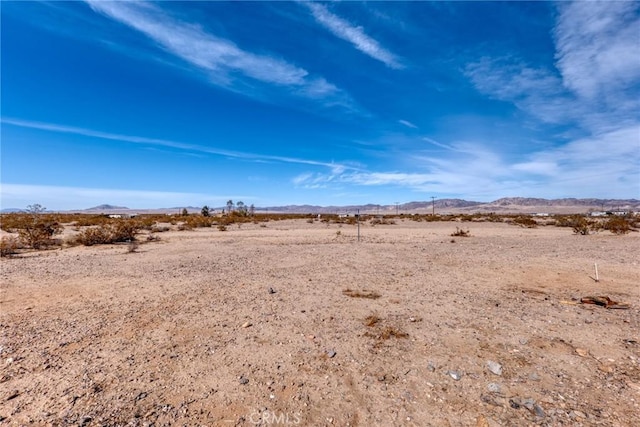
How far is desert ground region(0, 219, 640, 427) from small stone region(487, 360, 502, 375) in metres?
0.02

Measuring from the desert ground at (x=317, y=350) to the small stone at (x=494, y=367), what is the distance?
2 centimetres

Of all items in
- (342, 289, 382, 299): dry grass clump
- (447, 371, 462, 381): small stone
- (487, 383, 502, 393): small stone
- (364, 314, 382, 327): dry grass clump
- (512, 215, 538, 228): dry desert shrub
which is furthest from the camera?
(512, 215, 538, 228): dry desert shrub

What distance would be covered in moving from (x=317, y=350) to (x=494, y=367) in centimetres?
254

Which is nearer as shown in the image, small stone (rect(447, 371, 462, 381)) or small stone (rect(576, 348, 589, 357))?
small stone (rect(447, 371, 462, 381))

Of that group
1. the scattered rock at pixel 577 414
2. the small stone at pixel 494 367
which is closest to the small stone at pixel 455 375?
the small stone at pixel 494 367

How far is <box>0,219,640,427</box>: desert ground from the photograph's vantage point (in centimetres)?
357

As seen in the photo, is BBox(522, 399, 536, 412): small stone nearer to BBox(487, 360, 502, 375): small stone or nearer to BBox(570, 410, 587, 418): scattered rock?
BBox(570, 410, 587, 418): scattered rock

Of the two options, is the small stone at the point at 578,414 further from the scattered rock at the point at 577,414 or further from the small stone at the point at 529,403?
the small stone at the point at 529,403

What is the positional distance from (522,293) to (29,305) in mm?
11580

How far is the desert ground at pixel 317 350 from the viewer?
3570 millimetres

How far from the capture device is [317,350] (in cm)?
500

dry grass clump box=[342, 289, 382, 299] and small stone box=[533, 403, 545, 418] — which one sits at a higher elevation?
dry grass clump box=[342, 289, 382, 299]

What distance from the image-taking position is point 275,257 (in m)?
13.6

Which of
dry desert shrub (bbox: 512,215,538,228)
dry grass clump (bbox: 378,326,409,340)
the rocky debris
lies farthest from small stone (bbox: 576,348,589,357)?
dry desert shrub (bbox: 512,215,538,228)
